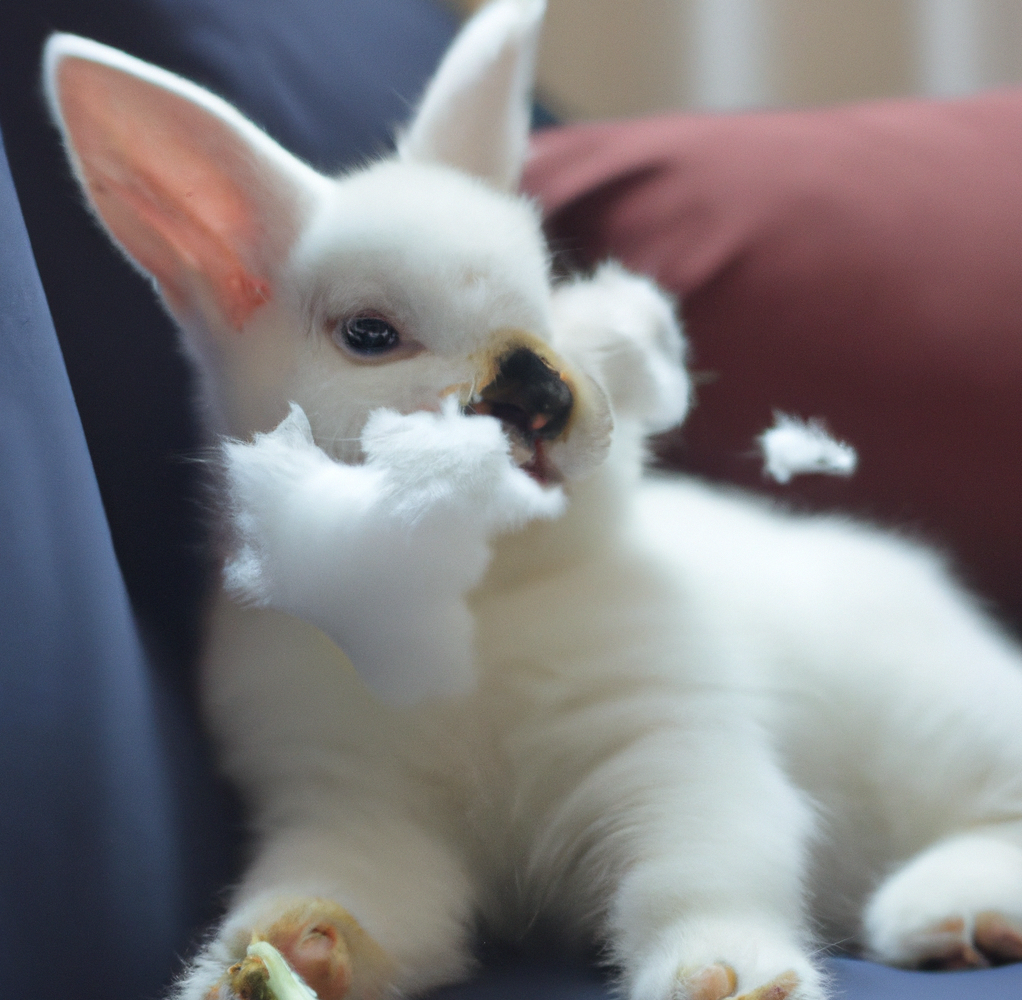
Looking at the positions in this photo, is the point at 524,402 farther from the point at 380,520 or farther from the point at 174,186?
the point at 174,186

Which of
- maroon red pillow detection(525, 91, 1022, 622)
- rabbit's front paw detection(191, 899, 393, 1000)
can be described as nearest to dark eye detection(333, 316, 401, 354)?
rabbit's front paw detection(191, 899, 393, 1000)

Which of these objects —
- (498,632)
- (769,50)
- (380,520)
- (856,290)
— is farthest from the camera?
(769,50)

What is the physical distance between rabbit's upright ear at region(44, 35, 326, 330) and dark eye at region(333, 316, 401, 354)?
6 centimetres

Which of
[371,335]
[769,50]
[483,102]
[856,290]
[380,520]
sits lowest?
[380,520]

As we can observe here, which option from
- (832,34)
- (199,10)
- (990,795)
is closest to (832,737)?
(990,795)

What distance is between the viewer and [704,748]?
508 mm

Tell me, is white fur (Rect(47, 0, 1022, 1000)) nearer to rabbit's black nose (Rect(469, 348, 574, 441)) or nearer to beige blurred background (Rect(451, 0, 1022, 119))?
rabbit's black nose (Rect(469, 348, 574, 441))

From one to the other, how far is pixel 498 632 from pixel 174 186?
259 millimetres

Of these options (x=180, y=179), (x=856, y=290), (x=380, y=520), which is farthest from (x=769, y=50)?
(x=380, y=520)

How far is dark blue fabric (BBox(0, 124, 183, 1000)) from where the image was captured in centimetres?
41

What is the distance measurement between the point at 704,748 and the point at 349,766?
0.17m

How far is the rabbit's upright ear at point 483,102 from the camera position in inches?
23.0

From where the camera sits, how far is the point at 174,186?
0.47 meters

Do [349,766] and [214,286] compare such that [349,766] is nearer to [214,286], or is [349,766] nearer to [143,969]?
[143,969]
